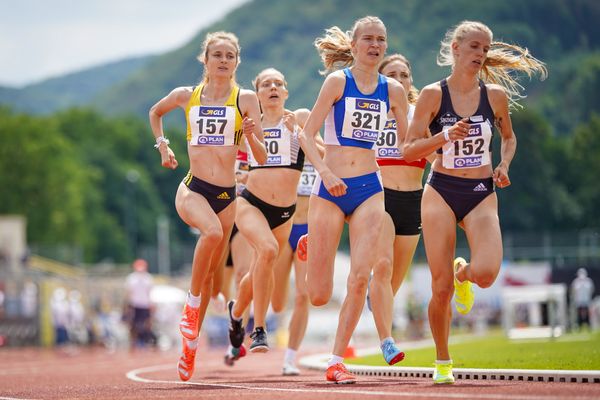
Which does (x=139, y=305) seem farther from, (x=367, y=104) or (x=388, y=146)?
(x=367, y=104)

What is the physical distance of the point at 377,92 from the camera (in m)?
10.9

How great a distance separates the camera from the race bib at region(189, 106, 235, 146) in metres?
12.0

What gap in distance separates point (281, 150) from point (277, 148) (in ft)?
0.17

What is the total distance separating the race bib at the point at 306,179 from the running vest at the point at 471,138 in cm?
450

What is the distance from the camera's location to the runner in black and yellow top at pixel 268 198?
43.2ft

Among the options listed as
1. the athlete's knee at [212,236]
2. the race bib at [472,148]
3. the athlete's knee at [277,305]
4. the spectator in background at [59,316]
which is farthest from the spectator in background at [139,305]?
the race bib at [472,148]

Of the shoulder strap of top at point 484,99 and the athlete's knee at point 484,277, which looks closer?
the athlete's knee at point 484,277

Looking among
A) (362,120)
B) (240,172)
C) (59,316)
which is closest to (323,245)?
(362,120)

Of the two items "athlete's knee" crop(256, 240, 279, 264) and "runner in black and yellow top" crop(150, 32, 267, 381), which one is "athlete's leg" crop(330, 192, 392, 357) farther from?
"athlete's knee" crop(256, 240, 279, 264)

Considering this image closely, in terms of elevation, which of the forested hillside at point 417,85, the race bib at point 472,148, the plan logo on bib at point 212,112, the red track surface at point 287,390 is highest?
the forested hillside at point 417,85

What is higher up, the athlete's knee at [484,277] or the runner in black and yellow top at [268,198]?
the runner in black and yellow top at [268,198]

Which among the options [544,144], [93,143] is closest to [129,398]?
[544,144]

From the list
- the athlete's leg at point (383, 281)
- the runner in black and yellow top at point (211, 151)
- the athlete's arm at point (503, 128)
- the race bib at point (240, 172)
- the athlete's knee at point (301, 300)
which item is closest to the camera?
the athlete's arm at point (503, 128)

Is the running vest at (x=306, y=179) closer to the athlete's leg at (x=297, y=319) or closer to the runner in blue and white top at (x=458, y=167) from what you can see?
the athlete's leg at (x=297, y=319)
